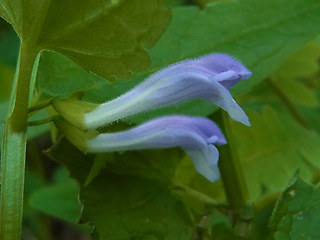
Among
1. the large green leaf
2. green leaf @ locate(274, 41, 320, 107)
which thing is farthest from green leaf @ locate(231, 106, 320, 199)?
the large green leaf

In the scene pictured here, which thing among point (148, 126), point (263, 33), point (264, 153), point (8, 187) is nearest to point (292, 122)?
point (264, 153)

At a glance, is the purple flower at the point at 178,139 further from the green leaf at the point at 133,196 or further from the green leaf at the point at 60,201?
the green leaf at the point at 60,201

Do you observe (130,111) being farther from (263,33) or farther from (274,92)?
(274,92)

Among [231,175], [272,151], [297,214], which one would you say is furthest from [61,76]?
[272,151]

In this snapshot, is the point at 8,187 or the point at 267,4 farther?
the point at 267,4

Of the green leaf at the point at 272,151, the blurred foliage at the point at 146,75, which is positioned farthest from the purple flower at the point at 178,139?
the green leaf at the point at 272,151

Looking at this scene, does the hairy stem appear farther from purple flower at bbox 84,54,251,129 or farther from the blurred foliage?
purple flower at bbox 84,54,251,129
